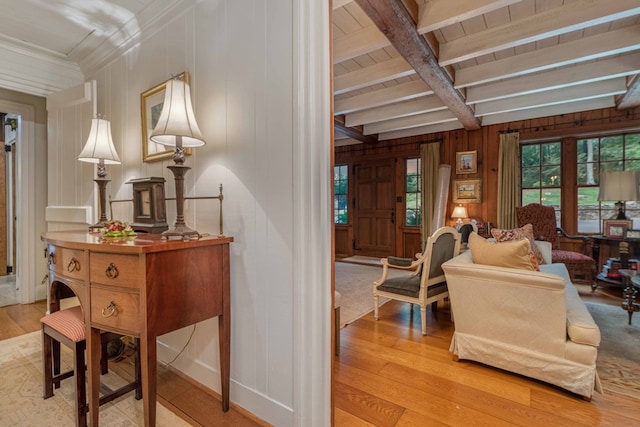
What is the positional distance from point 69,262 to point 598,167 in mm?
6355

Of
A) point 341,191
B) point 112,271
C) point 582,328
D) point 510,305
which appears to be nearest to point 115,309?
point 112,271

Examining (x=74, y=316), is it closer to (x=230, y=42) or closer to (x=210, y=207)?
(x=210, y=207)

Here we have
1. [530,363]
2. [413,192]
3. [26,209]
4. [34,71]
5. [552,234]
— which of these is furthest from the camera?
[413,192]

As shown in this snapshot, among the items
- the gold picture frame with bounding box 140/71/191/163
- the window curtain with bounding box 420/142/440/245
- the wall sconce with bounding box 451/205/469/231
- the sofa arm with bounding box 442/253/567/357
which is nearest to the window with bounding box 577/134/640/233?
the wall sconce with bounding box 451/205/469/231

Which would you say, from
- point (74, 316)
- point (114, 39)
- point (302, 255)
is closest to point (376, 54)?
point (114, 39)

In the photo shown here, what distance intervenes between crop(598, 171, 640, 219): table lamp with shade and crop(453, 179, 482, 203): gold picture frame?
67.9 inches

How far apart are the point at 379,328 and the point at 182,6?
2928 millimetres

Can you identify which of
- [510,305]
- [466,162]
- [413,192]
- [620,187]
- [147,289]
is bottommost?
[510,305]

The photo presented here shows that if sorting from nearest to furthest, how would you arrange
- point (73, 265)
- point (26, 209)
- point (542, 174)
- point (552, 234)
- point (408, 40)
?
1. point (73, 265)
2. point (408, 40)
3. point (26, 209)
4. point (552, 234)
5. point (542, 174)

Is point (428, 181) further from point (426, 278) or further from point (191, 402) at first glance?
point (191, 402)

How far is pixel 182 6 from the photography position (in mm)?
1853

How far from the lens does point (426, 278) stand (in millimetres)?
2631

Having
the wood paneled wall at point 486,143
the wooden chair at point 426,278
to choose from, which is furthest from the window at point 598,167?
the wooden chair at point 426,278

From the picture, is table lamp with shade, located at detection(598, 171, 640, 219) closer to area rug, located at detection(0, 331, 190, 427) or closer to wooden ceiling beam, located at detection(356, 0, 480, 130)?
wooden ceiling beam, located at detection(356, 0, 480, 130)
